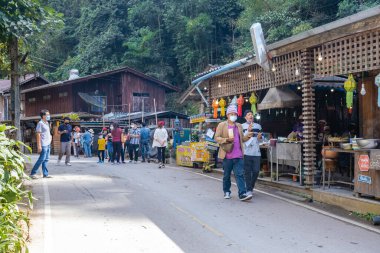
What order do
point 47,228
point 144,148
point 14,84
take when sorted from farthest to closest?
point 144,148 → point 14,84 → point 47,228

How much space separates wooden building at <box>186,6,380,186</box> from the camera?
27.7ft

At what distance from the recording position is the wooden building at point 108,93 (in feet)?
119

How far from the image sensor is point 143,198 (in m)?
9.48

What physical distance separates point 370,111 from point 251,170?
3.84 metres

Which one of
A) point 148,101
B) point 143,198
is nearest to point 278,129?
point 143,198

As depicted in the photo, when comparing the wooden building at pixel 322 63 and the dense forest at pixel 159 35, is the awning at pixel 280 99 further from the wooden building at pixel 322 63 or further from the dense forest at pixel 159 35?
the dense forest at pixel 159 35

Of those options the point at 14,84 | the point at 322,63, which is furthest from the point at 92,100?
the point at 322,63

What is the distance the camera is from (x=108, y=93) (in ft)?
122

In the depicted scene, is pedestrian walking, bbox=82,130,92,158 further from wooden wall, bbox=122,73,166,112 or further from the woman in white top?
wooden wall, bbox=122,73,166,112

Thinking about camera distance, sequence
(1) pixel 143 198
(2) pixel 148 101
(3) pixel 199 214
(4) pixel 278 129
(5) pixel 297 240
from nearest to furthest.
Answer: (5) pixel 297 240, (3) pixel 199 214, (1) pixel 143 198, (4) pixel 278 129, (2) pixel 148 101

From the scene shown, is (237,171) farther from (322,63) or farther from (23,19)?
(23,19)

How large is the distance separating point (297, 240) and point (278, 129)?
35.6ft

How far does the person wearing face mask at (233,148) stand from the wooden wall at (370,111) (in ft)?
12.8

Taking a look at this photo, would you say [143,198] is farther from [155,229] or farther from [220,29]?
[220,29]
